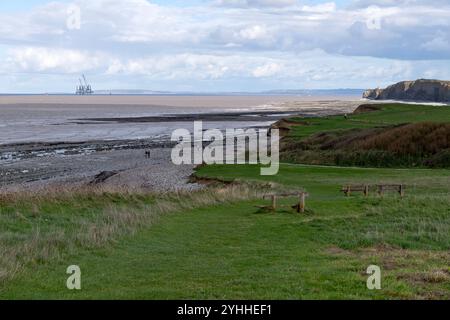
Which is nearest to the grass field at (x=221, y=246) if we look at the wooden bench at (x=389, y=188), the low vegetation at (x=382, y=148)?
the wooden bench at (x=389, y=188)

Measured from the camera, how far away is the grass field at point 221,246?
11.9m

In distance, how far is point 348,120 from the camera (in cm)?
8831

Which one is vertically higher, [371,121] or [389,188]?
[371,121]

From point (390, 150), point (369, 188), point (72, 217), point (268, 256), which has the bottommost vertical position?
point (390, 150)

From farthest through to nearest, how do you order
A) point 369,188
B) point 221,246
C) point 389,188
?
1. point 369,188
2. point 389,188
3. point 221,246

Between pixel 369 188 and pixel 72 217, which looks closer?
pixel 72 217

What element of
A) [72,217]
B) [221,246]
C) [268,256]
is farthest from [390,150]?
[268,256]

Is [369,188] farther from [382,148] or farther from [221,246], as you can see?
[382,148]

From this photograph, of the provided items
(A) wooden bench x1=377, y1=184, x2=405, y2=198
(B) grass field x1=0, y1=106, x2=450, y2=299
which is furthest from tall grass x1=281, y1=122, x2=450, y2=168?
(B) grass field x1=0, y1=106, x2=450, y2=299

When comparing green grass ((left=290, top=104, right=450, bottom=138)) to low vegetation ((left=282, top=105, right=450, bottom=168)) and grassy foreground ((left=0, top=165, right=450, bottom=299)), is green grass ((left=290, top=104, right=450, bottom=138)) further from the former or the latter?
grassy foreground ((left=0, top=165, right=450, bottom=299))

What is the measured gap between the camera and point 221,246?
1683cm

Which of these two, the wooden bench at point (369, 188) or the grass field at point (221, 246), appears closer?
the grass field at point (221, 246)

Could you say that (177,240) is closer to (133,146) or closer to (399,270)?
(399,270)

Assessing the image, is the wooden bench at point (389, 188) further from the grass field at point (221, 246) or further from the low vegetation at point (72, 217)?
the low vegetation at point (72, 217)
